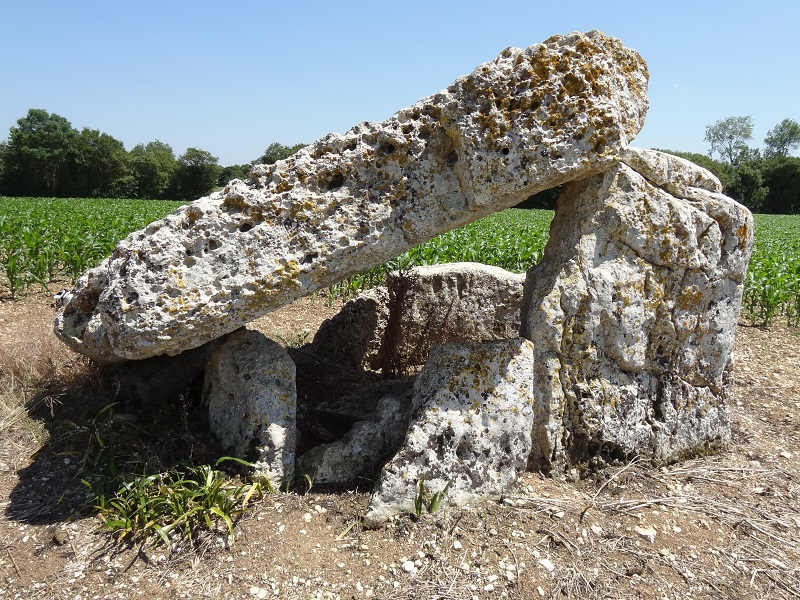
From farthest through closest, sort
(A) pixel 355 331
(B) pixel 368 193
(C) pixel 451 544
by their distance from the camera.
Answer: (A) pixel 355 331, (B) pixel 368 193, (C) pixel 451 544

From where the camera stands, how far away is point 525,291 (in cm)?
393

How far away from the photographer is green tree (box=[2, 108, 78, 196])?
46500 millimetres

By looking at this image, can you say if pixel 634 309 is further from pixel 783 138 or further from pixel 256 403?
pixel 783 138

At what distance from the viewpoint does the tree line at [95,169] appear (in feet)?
154

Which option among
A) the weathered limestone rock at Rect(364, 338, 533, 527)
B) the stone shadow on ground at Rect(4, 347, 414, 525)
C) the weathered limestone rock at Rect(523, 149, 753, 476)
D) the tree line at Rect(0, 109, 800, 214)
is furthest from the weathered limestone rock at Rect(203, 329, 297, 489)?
the tree line at Rect(0, 109, 800, 214)

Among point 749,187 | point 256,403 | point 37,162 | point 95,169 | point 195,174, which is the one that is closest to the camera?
point 256,403

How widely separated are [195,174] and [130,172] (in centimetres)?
555

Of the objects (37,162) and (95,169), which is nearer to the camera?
(37,162)

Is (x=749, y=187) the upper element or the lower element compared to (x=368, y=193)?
upper

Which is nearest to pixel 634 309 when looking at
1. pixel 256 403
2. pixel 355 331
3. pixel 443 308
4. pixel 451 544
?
pixel 451 544

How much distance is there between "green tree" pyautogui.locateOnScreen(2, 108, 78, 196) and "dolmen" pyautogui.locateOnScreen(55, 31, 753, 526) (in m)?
52.2

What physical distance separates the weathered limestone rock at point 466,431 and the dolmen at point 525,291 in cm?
1

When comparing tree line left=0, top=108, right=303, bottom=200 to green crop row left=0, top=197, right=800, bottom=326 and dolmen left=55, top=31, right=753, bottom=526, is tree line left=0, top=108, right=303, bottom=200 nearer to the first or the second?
green crop row left=0, top=197, right=800, bottom=326

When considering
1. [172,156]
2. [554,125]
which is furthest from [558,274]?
[172,156]
